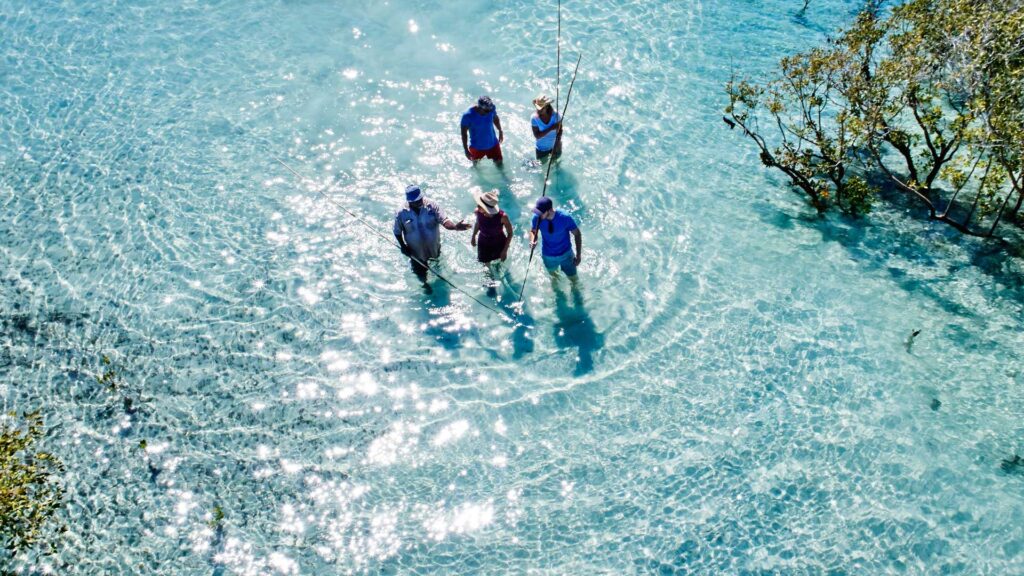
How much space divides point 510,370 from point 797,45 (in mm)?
10528

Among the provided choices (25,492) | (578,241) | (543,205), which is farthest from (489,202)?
(25,492)

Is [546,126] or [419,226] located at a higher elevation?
[546,126]

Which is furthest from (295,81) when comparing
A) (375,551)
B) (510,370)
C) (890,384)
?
(890,384)

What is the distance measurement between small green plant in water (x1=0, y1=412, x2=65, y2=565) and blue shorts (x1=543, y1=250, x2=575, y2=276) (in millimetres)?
6752

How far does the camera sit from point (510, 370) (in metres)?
8.75

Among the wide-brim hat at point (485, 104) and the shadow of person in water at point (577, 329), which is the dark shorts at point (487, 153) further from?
the shadow of person in water at point (577, 329)

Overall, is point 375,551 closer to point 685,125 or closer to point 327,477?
point 327,477

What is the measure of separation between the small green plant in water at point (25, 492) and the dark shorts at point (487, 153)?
7.39m

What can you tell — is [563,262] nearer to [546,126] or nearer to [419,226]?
[419,226]

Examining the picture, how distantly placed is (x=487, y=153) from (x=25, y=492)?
798cm

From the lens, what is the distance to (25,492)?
7344mm

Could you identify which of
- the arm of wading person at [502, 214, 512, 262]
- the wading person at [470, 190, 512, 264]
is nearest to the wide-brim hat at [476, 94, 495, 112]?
the wading person at [470, 190, 512, 264]

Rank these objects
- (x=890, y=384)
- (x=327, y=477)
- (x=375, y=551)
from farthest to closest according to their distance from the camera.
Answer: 1. (x=890, y=384)
2. (x=327, y=477)
3. (x=375, y=551)

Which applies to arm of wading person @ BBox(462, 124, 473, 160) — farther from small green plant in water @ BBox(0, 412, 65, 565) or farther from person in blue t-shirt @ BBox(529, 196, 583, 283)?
small green plant in water @ BBox(0, 412, 65, 565)
